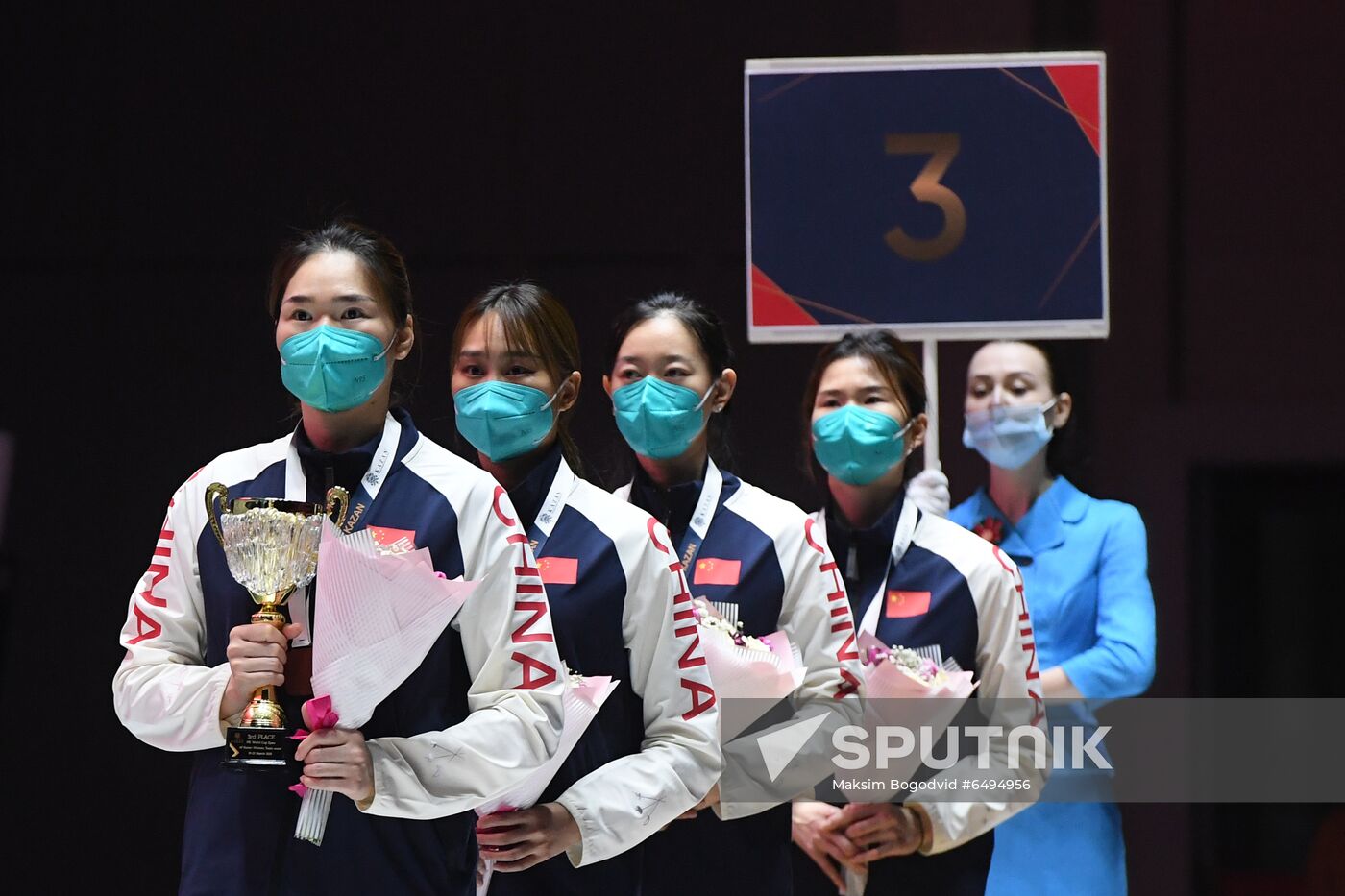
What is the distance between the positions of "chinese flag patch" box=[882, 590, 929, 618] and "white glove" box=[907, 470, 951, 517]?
1.90 feet

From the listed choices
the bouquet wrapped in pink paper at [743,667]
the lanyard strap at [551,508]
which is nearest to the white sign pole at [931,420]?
the bouquet wrapped in pink paper at [743,667]

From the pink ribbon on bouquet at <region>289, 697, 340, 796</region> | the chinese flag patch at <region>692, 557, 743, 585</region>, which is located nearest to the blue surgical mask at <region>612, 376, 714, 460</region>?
the chinese flag patch at <region>692, 557, 743, 585</region>

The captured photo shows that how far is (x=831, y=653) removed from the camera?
305 cm

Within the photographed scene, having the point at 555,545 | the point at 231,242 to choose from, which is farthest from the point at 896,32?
the point at 555,545

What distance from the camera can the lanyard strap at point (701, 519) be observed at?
3053 mm

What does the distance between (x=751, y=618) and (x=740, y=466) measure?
6.45 feet

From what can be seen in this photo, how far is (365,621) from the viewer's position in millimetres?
1997

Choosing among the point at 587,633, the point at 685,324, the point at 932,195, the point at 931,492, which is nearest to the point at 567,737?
the point at 587,633

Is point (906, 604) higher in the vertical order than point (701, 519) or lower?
lower

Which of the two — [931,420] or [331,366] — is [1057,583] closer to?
[931,420]

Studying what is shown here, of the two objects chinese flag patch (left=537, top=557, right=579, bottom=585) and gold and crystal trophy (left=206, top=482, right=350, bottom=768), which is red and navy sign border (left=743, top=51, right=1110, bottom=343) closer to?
chinese flag patch (left=537, top=557, right=579, bottom=585)

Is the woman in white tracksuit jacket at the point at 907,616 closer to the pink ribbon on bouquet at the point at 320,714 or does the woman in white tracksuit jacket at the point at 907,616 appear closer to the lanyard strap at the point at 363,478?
the lanyard strap at the point at 363,478

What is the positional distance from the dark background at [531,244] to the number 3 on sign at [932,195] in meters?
0.82

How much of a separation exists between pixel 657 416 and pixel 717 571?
31cm
